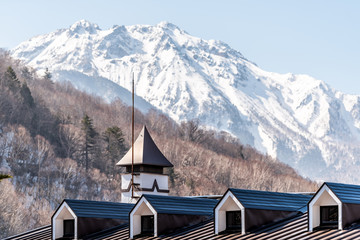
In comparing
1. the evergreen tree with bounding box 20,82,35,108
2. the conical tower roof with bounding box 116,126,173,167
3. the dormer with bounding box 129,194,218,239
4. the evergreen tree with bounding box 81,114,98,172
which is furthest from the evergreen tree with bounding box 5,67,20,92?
the dormer with bounding box 129,194,218,239

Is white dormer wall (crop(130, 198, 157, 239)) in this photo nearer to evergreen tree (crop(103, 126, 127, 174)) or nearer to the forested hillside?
the forested hillside

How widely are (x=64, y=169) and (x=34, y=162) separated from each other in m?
5.97

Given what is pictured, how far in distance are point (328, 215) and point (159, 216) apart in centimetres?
637

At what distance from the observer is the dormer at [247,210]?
25.5 m

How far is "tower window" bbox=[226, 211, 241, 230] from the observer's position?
26.2 m

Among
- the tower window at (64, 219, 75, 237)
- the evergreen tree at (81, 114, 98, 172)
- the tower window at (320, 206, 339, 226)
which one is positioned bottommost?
the tower window at (64, 219, 75, 237)

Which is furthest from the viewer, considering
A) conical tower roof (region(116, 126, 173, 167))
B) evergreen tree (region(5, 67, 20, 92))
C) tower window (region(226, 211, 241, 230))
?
evergreen tree (region(5, 67, 20, 92))

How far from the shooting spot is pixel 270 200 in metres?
27.2

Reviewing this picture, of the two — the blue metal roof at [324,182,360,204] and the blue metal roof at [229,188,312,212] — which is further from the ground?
the blue metal roof at [324,182,360,204]

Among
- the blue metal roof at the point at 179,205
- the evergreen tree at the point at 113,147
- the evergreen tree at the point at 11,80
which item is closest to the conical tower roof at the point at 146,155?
Result: the blue metal roof at the point at 179,205

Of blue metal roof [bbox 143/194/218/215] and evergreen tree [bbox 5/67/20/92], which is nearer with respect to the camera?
blue metal roof [bbox 143/194/218/215]

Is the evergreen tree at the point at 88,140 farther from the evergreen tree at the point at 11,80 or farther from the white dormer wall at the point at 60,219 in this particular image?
the white dormer wall at the point at 60,219

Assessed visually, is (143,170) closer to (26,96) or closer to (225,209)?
(225,209)

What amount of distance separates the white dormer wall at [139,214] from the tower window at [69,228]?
3.56m
